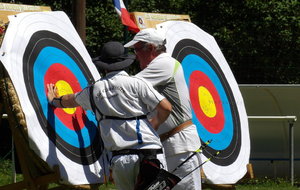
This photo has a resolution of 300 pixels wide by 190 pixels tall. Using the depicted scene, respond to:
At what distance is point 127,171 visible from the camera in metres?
5.73

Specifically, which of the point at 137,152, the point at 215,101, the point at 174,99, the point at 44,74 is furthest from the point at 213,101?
the point at 137,152

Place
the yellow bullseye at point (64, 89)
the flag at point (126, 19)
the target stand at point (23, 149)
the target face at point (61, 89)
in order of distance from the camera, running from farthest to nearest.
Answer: the flag at point (126, 19) < the yellow bullseye at point (64, 89) < the target face at point (61, 89) < the target stand at point (23, 149)

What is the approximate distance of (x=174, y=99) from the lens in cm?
653

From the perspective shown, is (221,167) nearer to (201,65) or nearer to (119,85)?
(201,65)

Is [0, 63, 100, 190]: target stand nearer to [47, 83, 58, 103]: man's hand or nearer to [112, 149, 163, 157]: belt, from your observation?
[47, 83, 58, 103]: man's hand

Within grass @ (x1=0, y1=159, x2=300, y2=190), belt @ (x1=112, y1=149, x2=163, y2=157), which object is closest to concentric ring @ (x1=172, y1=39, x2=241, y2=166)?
belt @ (x1=112, y1=149, x2=163, y2=157)

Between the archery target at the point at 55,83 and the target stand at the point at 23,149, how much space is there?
5cm

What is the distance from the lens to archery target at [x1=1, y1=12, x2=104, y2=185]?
6.25 metres

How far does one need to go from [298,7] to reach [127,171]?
19.2 metres

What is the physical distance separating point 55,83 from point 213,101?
1905 millimetres

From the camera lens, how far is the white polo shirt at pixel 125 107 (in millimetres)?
5754

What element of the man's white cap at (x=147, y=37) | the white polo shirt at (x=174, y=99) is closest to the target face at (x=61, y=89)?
the white polo shirt at (x=174, y=99)

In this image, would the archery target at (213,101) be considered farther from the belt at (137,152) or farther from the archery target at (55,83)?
the belt at (137,152)

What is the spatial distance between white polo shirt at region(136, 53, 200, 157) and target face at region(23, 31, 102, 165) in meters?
0.65
